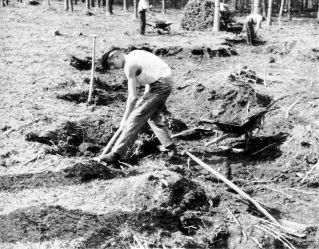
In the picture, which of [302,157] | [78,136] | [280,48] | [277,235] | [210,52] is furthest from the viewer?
[280,48]

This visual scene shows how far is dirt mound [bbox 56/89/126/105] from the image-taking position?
27.5 feet

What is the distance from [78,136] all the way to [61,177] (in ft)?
4.70

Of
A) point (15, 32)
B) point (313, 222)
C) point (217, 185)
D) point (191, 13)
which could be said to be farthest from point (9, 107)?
point (191, 13)

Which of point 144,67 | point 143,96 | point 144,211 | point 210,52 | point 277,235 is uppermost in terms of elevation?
point 144,67

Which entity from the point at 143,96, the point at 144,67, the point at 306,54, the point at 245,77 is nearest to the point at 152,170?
the point at 143,96

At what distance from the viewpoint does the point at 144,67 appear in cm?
544

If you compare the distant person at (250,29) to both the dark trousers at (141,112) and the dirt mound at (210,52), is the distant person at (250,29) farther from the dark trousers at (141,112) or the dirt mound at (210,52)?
the dark trousers at (141,112)

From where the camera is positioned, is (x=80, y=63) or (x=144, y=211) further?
(x=80, y=63)

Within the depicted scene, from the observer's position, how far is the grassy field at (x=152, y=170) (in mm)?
4371

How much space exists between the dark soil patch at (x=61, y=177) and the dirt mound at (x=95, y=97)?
2.82 m

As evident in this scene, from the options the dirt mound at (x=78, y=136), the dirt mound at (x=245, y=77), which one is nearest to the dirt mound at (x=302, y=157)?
the dirt mound at (x=78, y=136)

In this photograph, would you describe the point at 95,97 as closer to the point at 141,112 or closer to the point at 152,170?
the point at 141,112

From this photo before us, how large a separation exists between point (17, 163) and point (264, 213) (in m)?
3.19

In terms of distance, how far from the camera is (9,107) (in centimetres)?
775
